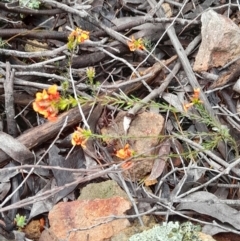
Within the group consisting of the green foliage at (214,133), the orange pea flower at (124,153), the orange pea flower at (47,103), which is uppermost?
the orange pea flower at (47,103)

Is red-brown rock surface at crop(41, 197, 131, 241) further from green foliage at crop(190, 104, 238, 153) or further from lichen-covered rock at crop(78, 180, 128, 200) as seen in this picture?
green foliage at crop(190, 104, 238, 153)

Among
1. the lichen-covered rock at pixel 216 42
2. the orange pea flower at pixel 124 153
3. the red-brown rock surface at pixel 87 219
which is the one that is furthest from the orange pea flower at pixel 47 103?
the lichen-covered rock at pixel 216 42

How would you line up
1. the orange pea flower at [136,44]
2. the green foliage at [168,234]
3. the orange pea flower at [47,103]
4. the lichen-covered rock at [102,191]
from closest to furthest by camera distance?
the orange pea flower at [47,103], the green foliage at [168,234], the lichen-covered rock at [102,191], the orange pea flower at [136,44]

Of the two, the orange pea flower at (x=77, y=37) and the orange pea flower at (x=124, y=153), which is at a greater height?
the orange pea flower at (x=77, y=37)

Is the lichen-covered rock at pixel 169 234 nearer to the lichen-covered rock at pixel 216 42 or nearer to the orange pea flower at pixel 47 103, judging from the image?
the orange pea flower at pixel 47 103

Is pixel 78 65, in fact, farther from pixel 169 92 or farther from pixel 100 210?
pixel 100 210

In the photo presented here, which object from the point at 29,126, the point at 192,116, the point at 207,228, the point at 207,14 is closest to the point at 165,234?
the point at 207,228
